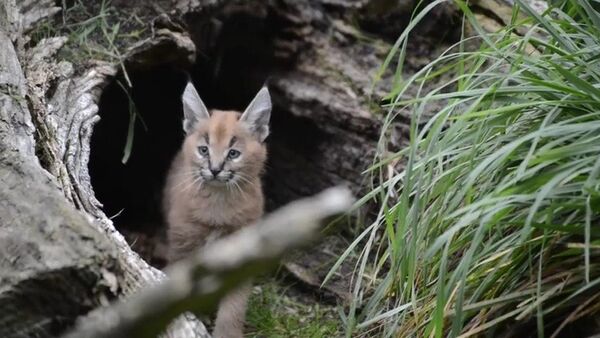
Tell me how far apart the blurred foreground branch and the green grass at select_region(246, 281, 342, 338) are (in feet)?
9.30

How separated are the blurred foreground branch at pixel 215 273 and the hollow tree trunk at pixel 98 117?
0.95 m

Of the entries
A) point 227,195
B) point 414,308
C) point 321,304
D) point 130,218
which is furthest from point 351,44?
point 414,308

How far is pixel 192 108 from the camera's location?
187 inches

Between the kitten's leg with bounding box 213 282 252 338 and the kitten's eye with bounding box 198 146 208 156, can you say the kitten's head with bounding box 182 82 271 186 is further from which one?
the kitten's leg with bounding box 213 282 252 338

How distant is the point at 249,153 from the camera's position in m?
4.71

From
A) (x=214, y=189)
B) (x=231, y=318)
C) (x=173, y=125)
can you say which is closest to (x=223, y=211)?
(x=214, y=189)

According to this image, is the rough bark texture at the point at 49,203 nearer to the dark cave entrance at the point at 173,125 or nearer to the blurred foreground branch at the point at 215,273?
the dark cave entrance at the point at 173,125

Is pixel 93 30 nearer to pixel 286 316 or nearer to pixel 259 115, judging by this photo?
pixel 259 115

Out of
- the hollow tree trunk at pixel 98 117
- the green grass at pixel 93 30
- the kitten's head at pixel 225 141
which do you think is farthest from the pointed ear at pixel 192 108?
the green grass at pixel 93 30

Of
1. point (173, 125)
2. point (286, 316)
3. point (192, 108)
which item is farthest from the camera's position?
point (173, 125)

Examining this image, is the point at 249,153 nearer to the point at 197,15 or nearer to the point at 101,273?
the point at 197,15

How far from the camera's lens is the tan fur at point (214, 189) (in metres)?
4.49

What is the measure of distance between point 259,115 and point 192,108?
34 cm

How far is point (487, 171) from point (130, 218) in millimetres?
3294
